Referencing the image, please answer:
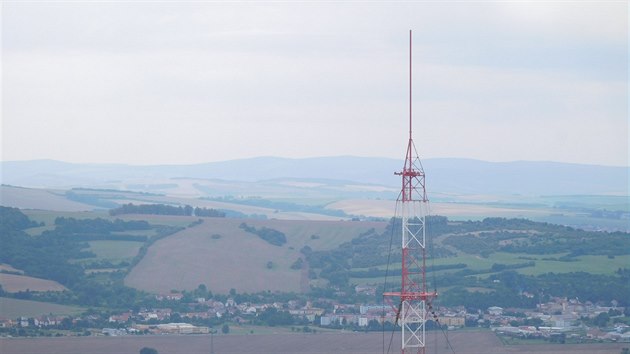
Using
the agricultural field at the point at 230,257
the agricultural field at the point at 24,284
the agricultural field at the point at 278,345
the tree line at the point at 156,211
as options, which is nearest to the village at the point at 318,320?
the agricultural field at the point at 278,345

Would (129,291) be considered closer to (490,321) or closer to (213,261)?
(213,261)

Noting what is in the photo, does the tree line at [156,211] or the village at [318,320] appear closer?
the village at [318,320]

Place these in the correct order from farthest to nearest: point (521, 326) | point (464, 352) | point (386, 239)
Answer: point (386, 239), point (521, 326), point (464, 352)

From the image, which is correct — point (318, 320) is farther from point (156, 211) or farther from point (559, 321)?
point (156, 211)

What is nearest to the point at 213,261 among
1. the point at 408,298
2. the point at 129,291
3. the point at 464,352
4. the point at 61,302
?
the point at 129,291

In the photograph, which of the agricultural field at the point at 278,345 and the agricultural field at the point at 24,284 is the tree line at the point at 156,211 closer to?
the agricultural field at the point at 24,284

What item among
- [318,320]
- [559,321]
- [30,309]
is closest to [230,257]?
[318,320]

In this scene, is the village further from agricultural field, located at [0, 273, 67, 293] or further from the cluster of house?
agricultural field, located at [0, 273, 67, 293]
